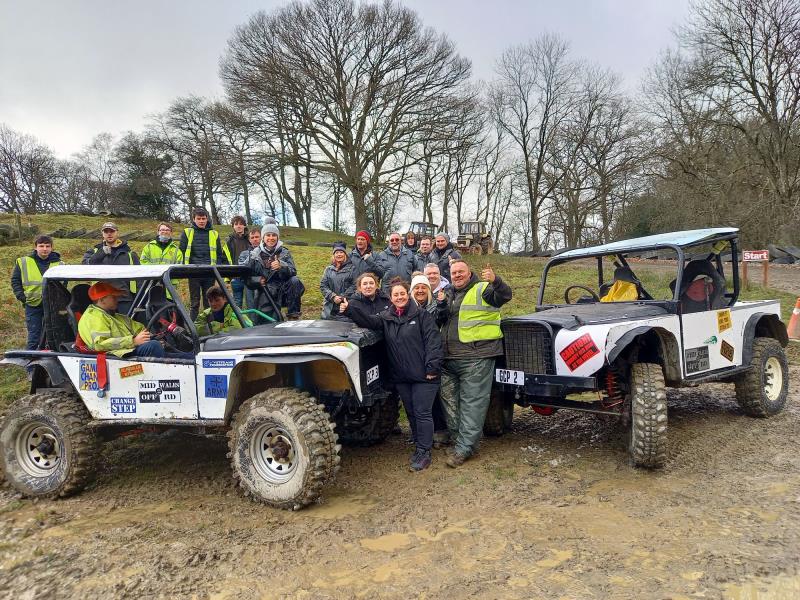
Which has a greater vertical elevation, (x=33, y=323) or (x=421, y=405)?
(x=33, y=323)

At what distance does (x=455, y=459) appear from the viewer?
464cm

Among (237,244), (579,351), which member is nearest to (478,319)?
(579,351)

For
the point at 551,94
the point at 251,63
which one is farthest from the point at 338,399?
the point at 551,94

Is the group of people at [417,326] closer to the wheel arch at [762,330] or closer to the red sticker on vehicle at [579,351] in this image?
the red sticker on vehicle at [579,351]

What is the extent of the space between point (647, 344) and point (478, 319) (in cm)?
154

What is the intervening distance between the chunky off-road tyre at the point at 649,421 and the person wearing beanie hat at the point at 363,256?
3.54 m

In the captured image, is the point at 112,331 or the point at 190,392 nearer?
the point at 190,392

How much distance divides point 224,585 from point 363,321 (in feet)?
7.28

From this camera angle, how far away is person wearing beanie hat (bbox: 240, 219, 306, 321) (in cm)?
549

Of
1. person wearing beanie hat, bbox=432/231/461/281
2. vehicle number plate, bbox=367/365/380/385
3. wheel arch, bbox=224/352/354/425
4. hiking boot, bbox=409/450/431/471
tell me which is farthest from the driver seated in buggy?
person wearing beanie hat, bbox=432/231/461/281

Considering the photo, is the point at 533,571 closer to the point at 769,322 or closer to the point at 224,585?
the point at 224,585

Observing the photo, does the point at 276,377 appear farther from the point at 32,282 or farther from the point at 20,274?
the point at 20,274

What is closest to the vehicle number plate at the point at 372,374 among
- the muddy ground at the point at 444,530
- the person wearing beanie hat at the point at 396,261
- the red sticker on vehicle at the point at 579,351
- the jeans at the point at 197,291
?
the muddy ground at the point at 444,530

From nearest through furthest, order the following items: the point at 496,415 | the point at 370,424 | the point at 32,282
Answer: the point at 370,424 < the point at 496,415 < the point at 32,282
